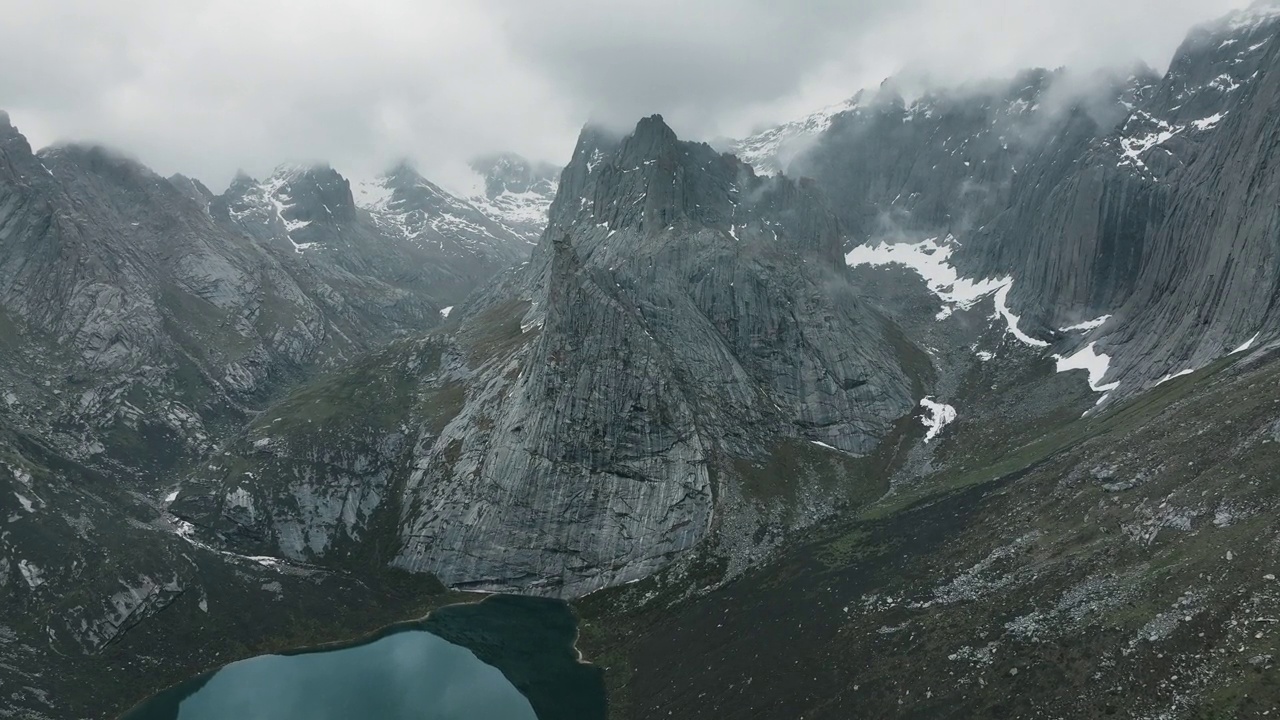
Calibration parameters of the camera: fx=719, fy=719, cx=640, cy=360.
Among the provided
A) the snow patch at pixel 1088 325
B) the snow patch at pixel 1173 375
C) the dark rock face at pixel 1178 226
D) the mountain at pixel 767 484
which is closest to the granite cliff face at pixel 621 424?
the mountain at pixel 767 484

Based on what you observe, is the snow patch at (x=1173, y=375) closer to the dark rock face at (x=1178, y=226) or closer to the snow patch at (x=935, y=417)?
the dark rock face at (x=1178, y=226)

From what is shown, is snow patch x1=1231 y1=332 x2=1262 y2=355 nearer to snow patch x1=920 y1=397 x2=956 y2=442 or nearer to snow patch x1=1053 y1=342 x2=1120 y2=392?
snow patch x1=1053 y1=342 x2=1120 y2=392

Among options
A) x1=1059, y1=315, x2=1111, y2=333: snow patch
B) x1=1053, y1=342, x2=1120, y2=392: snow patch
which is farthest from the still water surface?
x1=1059, y1=315, x2=1111, y2=333: snow patch

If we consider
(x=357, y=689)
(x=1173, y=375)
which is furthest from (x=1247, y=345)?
(x=357, y=689)

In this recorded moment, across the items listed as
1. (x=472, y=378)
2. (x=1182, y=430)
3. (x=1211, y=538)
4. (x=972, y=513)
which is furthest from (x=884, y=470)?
(x=472, y=378)

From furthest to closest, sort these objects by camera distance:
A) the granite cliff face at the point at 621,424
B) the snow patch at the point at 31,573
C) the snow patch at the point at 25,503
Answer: the granite cliff face at the point at 621,424
the snow patch at the point at 25,503
the snow patch at the point at 31,573

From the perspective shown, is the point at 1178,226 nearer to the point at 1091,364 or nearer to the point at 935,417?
the point at 1091,364

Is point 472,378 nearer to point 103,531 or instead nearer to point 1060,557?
point 103,531

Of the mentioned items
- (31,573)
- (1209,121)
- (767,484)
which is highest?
(1209,121)
